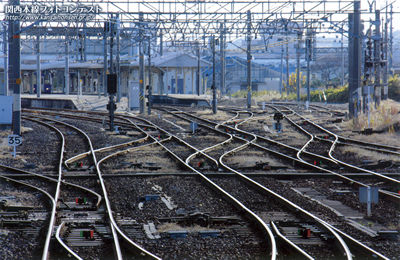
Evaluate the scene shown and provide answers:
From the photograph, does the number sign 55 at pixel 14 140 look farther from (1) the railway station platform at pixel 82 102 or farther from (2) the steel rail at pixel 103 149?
(1) the railway station platform at pixel 82 102

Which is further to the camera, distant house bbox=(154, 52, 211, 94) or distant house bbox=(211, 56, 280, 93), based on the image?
distant house bbox=(211, 56, 280, 93)

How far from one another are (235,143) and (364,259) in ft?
39.6

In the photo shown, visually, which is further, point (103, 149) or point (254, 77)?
point (254, 77)

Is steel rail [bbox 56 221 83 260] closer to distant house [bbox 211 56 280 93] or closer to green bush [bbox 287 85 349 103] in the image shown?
green bush [bbox 287 85 349 103]

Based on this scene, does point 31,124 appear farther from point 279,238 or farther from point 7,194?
point 279,238

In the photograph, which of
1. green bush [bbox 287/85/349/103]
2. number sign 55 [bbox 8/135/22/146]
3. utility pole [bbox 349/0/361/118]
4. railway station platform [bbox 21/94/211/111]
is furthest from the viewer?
green bush [bbox 287/85/349/103]

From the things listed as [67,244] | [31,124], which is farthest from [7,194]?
[31,124]

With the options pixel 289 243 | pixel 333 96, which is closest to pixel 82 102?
pixel 333 96

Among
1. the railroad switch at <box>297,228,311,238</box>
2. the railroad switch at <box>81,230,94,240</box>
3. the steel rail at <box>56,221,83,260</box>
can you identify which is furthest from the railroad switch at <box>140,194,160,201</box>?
the railroad switch at <box>297,228,311,238</box>

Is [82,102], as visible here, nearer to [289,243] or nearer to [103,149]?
[103,149]

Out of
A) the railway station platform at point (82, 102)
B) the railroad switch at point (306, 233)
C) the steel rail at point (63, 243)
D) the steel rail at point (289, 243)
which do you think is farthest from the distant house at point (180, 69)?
the railroad switch at point (306, 233)

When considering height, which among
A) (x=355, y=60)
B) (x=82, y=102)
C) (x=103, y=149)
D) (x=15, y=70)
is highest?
(x=355, y=60)

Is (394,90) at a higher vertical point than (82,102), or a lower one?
higher

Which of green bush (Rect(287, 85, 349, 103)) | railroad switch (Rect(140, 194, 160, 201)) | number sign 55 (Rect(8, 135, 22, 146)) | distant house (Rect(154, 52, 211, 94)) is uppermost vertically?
distant house (Rect(154, 52, 211, 94))
